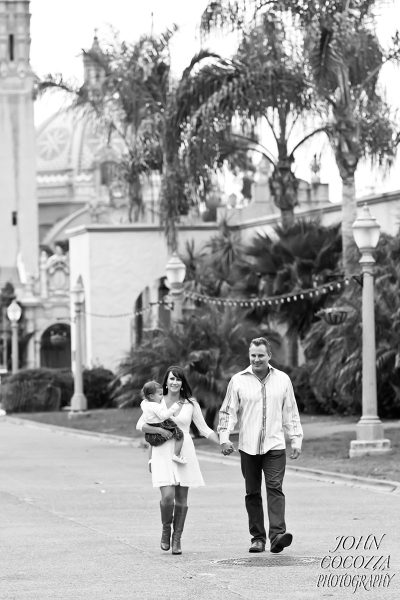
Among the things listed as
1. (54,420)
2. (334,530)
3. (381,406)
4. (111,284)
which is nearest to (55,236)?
(111,284)

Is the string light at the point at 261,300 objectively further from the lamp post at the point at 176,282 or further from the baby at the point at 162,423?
the baby at the point at 162,423

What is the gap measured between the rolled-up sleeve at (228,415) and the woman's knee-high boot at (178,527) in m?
0.64

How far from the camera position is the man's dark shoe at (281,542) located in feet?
39.9

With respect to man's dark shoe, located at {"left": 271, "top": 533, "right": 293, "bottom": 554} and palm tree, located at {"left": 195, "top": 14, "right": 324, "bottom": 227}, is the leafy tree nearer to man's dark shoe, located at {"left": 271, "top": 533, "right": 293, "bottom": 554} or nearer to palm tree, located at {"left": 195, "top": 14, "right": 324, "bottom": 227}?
palm tree, located at {"left": 195, "top": 14, "right": 324, "bottom": 227}

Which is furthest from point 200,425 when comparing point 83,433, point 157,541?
Answer: point 83,433

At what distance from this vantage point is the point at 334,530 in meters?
14.1

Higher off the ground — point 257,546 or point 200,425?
point 200,425

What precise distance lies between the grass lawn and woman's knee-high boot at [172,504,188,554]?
6.91 metres

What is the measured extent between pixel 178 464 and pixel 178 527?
52 cm

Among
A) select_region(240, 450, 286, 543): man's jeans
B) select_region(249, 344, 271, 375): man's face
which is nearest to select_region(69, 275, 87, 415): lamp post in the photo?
select_region(240, 450, 286, 543): man's jeans

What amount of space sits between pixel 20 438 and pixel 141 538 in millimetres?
19125

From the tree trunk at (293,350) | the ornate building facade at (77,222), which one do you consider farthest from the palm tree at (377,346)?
the tree trunk at (293,350)

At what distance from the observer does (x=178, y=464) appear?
1279 centimetres

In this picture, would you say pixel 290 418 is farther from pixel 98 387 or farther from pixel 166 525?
pixel 98 387
